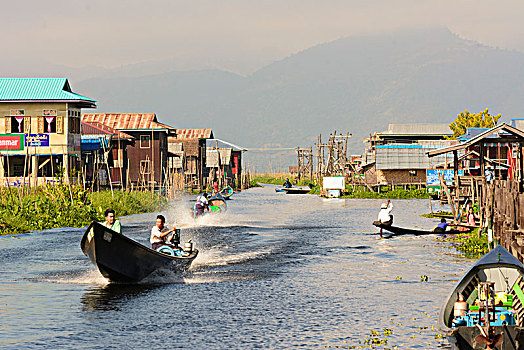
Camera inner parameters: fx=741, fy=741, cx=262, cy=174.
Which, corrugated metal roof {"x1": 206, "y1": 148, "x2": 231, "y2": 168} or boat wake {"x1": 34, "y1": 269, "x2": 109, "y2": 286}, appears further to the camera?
corrugated metal roof {"x1": 206, "y1": 148, "x2": 231, "y2": 168}

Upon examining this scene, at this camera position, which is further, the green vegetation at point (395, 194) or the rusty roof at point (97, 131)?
the green vegetation at point (395, 194)

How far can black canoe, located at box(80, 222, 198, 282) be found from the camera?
18125 mm

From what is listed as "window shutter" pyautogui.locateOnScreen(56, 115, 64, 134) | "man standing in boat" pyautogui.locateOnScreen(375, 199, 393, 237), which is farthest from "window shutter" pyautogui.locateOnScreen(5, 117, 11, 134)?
"man standing in boat" pyautogui.locateOnScreen(375, 199, 393, 237)

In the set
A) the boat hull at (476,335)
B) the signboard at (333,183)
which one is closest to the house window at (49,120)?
the signboard at (333,183)

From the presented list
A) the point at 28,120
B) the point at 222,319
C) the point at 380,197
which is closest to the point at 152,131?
the point at 28,120

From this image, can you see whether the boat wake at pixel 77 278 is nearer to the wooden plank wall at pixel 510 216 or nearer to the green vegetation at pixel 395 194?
the wooden plank wall at pixel 510 216

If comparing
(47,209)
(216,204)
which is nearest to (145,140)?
(216,204)

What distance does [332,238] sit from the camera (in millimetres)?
33031

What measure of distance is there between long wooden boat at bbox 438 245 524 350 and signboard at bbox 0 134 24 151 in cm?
3945

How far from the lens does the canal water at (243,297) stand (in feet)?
45.5

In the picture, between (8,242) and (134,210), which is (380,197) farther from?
(8,242)

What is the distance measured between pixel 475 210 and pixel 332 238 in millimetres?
6571

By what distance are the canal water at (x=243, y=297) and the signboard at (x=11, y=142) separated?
17518 mm

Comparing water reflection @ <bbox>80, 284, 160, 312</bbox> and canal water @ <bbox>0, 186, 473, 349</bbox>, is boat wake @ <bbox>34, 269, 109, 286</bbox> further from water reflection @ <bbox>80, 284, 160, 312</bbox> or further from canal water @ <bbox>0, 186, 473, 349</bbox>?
water reflection @ <bbox>80, 284, 160, 312</bbox>
